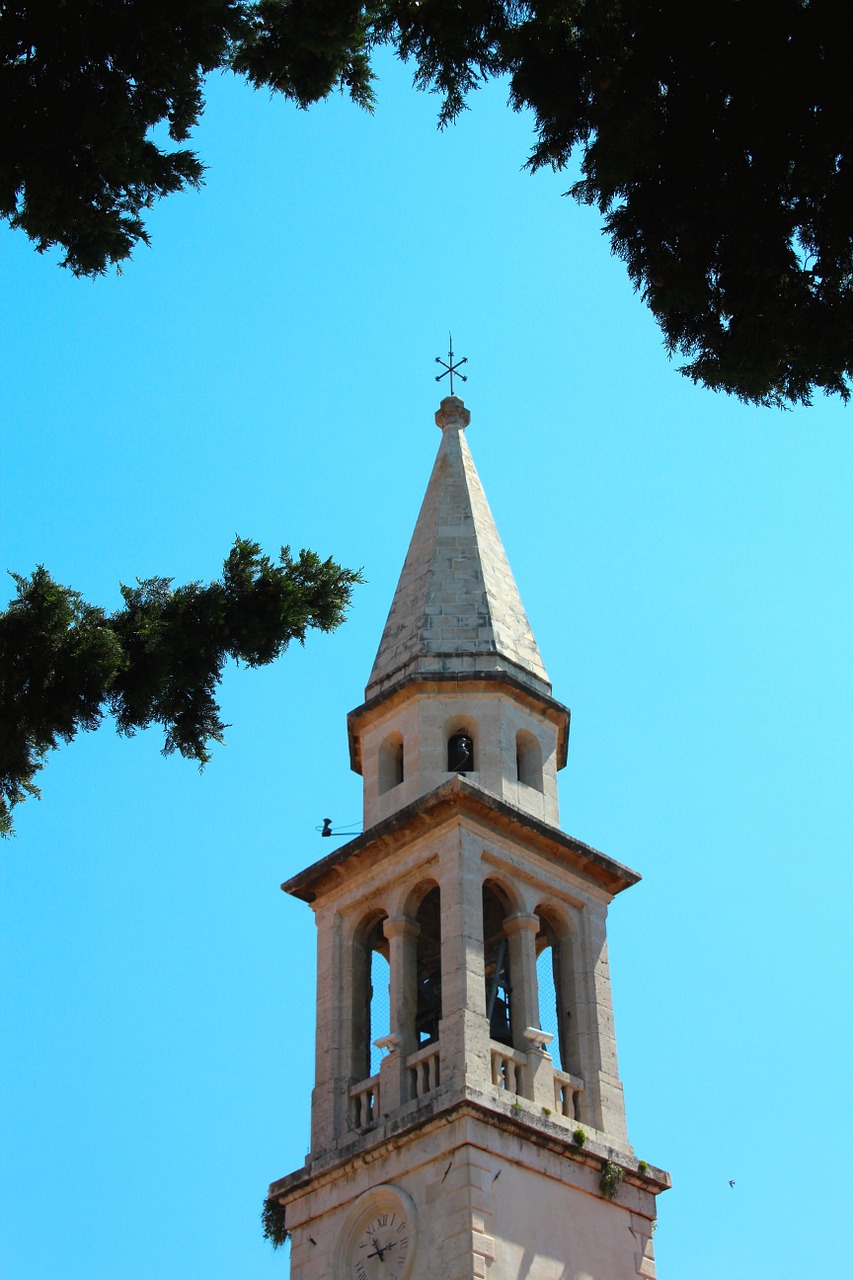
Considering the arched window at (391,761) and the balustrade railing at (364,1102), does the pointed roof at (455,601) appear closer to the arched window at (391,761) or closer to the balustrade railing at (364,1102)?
the arched window at (391,761)

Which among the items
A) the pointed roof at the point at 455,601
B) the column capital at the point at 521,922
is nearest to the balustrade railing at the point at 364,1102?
the column capital at the point at 521,922

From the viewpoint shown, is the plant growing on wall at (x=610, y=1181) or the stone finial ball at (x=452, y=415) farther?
the stone finial ball at (x=452, y=415)

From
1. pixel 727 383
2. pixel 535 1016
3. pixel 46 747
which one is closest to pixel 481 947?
pixel 535 1016

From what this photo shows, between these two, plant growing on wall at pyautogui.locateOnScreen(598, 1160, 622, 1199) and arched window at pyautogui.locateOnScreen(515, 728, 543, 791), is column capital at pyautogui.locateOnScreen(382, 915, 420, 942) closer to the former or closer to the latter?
arched window at pyautogui.locateOnScreen(515, 728, 543, 791)

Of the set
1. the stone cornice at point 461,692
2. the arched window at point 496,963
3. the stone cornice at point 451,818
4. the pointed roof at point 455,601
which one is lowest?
the arched window at point 496,963

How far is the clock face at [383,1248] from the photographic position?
74.0 feet

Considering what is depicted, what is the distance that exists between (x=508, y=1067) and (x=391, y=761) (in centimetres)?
594

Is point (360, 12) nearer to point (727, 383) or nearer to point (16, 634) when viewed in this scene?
point (727, 383)

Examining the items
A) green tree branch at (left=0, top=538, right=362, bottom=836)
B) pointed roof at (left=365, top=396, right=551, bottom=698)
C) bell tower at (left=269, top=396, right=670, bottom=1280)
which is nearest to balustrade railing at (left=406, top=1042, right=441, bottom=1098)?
bell tower at (left=269, top=396, right=670, bottom=1280)

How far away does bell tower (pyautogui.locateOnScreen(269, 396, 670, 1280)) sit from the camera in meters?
22.8

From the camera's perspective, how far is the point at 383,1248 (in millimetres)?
22859

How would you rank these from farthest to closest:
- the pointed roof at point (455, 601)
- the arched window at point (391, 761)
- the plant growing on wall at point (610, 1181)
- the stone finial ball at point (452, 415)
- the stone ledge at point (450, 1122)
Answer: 1. the stone finial ball at point (452, 415)
2. the pointed roof at point (455, 601)
3. the arched window at point (391, 761)
4. the plant growing on wall at point (610, 1181)
5. the stone ledge at point (450, 1122)

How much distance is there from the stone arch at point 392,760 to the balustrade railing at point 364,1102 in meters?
5.00

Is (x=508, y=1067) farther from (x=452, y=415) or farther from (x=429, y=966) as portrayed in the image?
(x=452, y=415)
